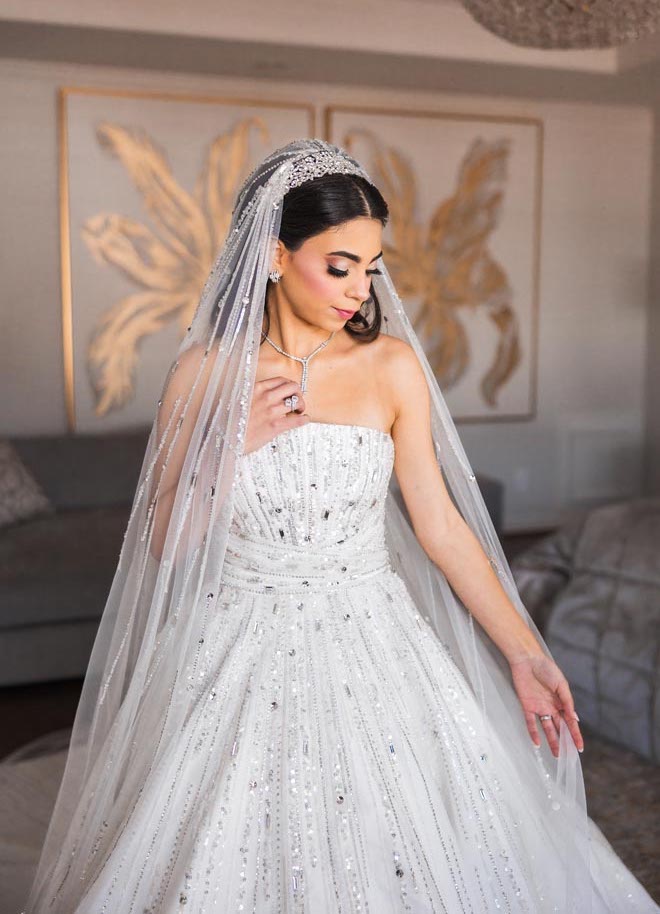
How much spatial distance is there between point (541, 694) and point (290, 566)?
0.49 m

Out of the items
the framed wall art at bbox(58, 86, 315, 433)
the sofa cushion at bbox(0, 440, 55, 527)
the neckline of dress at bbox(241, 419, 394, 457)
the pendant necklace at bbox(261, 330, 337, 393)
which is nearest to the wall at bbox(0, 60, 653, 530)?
the framed wall art at bbox(58, 86, 315, 433)

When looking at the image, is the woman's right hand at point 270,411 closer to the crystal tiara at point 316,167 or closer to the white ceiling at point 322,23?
the crystal tiara at point 316,167

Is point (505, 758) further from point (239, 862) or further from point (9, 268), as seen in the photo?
point (9, 268)

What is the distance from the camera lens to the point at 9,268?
203 inches

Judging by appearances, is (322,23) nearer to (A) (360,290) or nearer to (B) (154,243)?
(B) (154,243)

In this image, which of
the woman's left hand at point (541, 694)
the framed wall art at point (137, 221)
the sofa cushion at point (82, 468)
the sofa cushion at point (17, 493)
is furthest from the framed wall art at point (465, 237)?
the woman's left hand at point (541, 694)

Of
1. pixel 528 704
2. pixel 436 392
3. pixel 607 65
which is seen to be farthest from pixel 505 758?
pixel 607 65

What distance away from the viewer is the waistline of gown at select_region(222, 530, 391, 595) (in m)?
1.79

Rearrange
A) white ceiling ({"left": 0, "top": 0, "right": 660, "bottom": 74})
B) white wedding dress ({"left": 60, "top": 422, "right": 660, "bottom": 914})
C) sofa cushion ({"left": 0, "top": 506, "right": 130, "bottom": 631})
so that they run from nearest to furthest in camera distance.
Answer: white wedding dress ({"left": 60, "top": 422, "right": 660, "bottom": 914}) → sofa cushion ({"left": 0, "top": 506, "right": 130, "bottom": 631}) → white ceiling ({"left": 0, "top": 0, "right": 660, "bottom": 74})

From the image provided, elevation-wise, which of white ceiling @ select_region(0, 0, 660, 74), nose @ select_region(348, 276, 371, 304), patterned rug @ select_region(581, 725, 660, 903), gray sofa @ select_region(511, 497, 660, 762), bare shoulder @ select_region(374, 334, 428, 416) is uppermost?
white ceiling @ select_region(0, 0, 660, 74)

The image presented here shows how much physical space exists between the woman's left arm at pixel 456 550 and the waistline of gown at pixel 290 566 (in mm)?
139

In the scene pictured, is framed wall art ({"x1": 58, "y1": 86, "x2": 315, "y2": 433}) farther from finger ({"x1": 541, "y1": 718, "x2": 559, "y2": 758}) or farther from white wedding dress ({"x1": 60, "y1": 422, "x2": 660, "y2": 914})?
finger ({"x1": 541, "y1": 718, "x2": 559, "y2": 758})

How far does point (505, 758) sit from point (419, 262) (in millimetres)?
4492

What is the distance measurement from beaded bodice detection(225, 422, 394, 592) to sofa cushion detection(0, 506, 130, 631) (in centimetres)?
207
